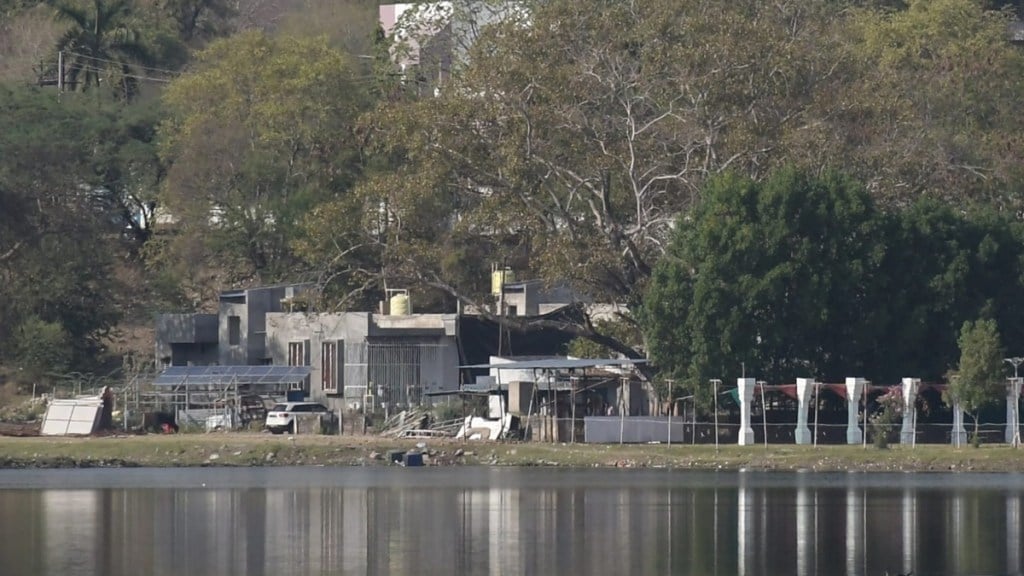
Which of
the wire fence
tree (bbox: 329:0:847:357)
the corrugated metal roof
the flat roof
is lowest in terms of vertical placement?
the wire fence

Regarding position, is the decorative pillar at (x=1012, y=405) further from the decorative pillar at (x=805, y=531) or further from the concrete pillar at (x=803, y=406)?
the decorative pillar at (x=805, y=531)

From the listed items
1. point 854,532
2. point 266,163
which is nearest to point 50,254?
point 266,163

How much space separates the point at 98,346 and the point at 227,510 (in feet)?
128

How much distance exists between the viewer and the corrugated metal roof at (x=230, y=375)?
71188mm

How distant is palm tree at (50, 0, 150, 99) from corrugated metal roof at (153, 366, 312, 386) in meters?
36.1

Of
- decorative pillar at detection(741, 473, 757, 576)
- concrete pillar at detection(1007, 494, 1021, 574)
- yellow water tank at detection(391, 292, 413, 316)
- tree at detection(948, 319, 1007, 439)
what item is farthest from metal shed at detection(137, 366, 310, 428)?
concrete pillar at detection(1007, 494, 1021, 574)

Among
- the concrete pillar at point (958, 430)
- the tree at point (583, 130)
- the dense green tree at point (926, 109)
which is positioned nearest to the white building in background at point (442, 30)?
the tree at point (583, 130)

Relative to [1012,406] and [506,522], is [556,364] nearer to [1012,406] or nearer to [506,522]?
[1012,406]

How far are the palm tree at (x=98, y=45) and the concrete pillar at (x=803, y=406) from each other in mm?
52139

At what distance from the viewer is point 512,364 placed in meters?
66.6

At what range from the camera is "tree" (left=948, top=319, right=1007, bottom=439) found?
63.1 metres

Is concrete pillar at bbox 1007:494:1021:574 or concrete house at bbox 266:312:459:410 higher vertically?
concrete house at bbox 266:312:459:410

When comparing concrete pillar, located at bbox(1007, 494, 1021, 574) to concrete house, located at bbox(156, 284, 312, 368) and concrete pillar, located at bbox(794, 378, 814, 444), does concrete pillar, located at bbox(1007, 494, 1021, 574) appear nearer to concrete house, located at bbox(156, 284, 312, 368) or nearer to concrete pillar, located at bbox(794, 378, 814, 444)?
concrete pillar, located at bbox(794, 378, 814, 444)

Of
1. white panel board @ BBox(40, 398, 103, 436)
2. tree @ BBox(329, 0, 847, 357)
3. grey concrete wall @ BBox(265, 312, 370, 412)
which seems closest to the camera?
white panel board @ BBox(40, 398, 103, 436)
